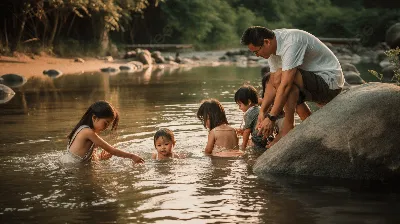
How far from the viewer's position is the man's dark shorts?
8438 mm

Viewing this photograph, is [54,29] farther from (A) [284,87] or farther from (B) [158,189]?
(B) [158,189]

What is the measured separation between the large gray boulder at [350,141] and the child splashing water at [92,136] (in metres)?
1.76

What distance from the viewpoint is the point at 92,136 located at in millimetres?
8758

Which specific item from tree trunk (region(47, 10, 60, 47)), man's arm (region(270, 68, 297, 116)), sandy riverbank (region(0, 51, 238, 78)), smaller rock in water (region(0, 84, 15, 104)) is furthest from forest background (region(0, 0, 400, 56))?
man's arm (region(270, 68, 297, 116))

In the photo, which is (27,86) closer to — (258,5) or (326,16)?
(326,16)

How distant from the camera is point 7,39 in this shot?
31953 mm

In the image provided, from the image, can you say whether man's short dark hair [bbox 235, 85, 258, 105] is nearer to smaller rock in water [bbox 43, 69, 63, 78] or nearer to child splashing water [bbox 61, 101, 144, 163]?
child splashing water [bbox 61, 101, 144, 163]

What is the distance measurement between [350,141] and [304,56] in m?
1.27

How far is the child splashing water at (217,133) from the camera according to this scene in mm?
9547

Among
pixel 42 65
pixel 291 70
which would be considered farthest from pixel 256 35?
pixel 42 65

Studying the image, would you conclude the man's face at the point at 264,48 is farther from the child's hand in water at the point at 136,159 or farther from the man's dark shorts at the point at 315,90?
the child's hand in water at the point at 136,159

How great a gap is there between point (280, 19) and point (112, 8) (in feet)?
91.2

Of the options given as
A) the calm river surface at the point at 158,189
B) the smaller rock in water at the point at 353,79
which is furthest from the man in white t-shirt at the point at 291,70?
the smaller rock in water at the point at 353,79

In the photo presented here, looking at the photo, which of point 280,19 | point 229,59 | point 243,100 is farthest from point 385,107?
point 280,19
